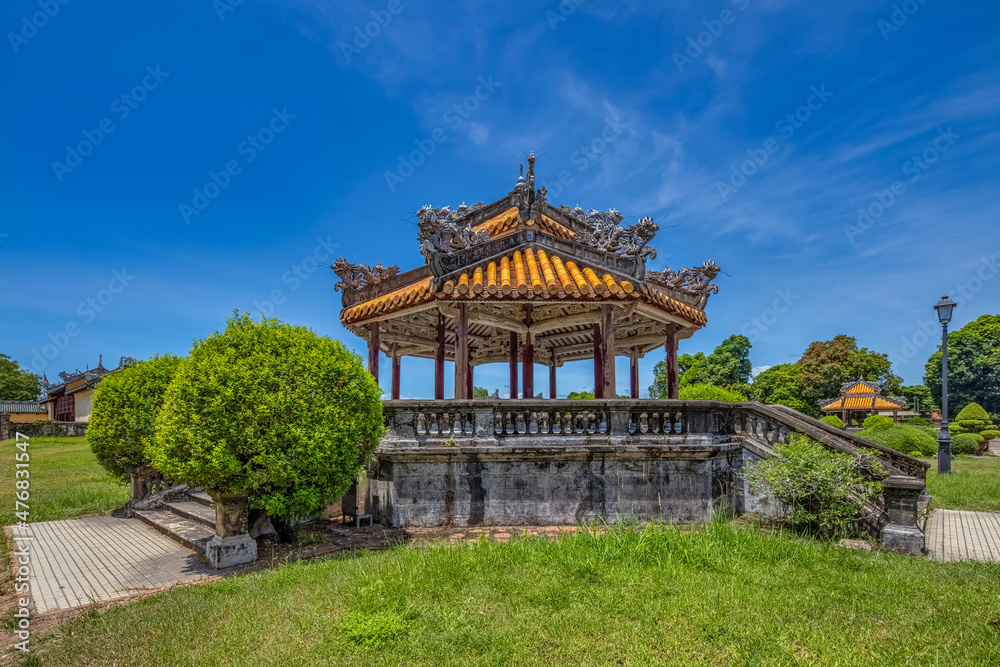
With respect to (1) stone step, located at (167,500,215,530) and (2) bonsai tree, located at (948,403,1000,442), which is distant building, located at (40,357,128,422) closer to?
(1) stone step, located at (167,500,215,530)

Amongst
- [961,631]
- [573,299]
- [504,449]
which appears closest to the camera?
[961,631]

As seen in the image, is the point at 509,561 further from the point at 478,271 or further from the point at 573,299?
the point at 478,271

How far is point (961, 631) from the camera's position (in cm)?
483

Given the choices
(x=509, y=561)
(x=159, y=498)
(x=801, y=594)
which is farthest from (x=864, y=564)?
(x=159, y=498)

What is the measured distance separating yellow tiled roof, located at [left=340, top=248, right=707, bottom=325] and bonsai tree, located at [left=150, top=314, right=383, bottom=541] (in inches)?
135

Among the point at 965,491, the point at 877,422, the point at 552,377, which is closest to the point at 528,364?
the point at 552,377

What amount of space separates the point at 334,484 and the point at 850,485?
26.3 ft

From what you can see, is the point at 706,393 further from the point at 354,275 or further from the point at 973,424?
the point at 973,424

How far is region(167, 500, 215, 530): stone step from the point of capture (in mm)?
10039

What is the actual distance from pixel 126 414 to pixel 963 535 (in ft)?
56.7

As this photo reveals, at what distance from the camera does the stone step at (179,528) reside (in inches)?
348

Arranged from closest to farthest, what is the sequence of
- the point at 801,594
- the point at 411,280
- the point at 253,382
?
the point at 801,594
the point at 253,382
the point at 411,280

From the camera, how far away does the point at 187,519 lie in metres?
10.8

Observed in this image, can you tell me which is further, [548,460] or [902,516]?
[548,460]
